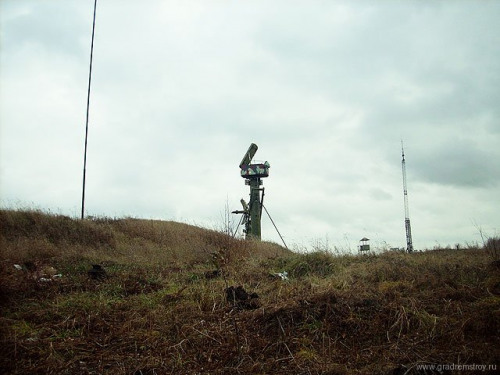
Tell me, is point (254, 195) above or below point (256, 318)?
above

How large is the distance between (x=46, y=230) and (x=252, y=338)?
9.82 meters

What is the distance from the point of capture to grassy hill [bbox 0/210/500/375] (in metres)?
3.86

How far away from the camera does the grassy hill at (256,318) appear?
3857 mm

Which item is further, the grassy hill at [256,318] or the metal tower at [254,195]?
the metal tower at [254,195]

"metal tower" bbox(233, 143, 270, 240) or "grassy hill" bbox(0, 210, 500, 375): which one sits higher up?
"metal tower" bbox(233, 143, 270, 240)

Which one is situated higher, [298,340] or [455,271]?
[455,271]

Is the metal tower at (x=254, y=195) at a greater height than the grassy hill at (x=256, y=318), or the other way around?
the metal tower at (x=254, y=195)

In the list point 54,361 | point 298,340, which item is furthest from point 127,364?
point 298,340

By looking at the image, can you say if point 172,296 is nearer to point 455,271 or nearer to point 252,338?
point 252,338

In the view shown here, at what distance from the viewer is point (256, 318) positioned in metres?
4.85

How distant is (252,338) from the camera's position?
14.4 ft

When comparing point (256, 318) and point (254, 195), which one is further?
point (254, 195)

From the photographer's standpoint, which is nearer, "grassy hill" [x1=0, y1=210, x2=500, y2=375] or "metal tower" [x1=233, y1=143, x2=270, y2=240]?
"grassy hill" [x1=0, y1=210, x2=500, y2=375]

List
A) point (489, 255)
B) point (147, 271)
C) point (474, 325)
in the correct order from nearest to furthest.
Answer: point (474, 325) < point (489, 255) < point (147, 271)
